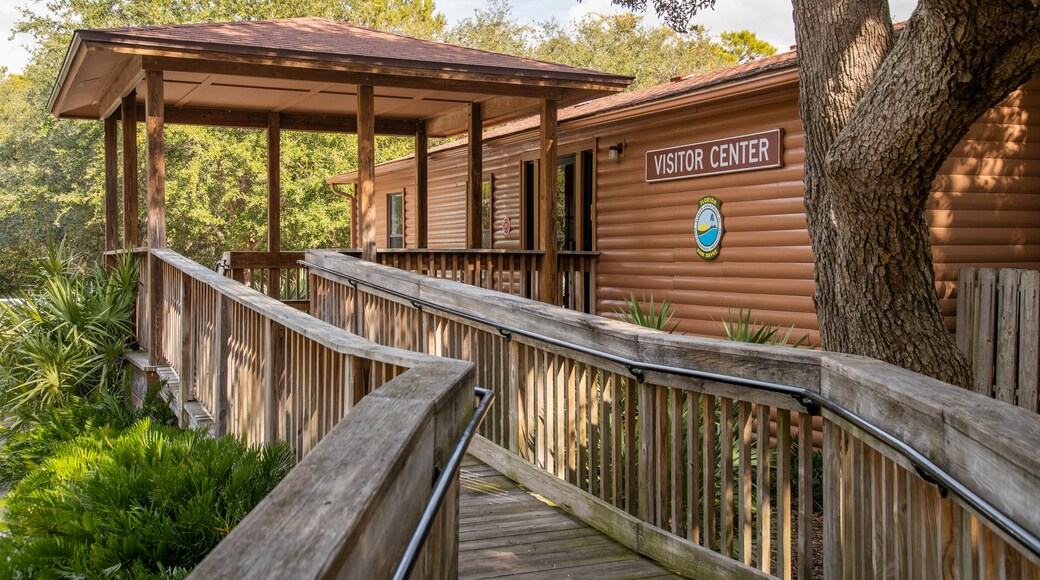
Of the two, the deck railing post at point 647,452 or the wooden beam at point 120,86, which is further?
the wooden beam at point 120,86

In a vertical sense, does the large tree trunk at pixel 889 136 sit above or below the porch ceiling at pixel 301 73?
below

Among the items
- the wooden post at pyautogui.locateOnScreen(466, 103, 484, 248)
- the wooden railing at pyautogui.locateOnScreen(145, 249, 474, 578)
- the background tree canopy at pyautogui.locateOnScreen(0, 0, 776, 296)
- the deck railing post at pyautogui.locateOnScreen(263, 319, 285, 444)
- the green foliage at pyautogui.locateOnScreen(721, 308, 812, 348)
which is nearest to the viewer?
the wooden railing at pyautogui.locateOnScreen(145, 249, 474, 578)

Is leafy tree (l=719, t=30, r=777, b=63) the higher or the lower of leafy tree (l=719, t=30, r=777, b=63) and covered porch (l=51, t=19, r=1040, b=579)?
the higher

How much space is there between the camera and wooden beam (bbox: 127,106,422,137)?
1327 cm

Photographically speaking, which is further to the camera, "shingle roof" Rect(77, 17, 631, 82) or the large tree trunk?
"shingle roof" Rect(77, 17, 631, 82)

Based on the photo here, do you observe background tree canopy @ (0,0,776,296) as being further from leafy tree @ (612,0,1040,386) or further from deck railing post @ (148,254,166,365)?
leafy tree @ (612,0,1040,386)

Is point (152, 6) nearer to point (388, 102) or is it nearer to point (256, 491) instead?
point (388, 102)

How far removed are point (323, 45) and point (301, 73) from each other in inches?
19.6

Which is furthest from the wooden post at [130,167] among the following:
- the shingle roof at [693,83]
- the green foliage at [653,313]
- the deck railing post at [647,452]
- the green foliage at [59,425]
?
the deck railing post at [647,452]

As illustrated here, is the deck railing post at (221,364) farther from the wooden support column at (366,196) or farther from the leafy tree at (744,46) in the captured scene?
the leafy tree at (744,46)

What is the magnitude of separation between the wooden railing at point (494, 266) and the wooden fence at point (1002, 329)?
4512 millimetres

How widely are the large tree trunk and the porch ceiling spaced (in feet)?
17.3

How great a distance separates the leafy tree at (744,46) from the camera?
50.5m

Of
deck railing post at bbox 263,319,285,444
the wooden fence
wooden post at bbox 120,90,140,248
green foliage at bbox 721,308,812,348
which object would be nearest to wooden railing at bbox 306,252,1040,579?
deck railing post at bbox 263,319,285,444
